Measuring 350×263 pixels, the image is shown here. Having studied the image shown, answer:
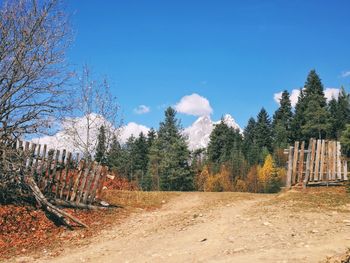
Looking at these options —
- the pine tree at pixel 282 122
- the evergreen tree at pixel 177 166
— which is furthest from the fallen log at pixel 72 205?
the pine tree at pixel 282 122

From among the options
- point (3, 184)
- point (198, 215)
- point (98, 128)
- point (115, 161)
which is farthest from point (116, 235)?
point (115, 161)

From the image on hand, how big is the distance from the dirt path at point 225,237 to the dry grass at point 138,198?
2423 millimetres

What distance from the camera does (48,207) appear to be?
1324 cm

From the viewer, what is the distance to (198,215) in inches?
535

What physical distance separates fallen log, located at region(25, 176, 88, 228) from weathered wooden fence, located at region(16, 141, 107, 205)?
0.47 m

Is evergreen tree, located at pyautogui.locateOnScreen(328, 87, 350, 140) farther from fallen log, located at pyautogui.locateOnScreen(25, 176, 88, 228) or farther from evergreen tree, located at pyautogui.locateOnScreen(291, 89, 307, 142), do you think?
fallen log, located at pyautogui.locateOnScreen(25, 176, 88, 228)

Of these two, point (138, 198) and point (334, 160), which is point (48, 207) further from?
point (334, 160)

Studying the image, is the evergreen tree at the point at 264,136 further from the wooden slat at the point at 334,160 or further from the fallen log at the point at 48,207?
the fallen log at the point at 48,207

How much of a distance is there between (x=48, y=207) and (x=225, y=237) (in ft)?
20.4

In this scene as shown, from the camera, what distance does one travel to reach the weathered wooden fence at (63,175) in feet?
46.6

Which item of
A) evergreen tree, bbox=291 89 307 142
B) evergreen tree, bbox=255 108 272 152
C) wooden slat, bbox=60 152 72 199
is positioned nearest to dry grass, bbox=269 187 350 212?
wooden slat, bbox=60 152 72 199

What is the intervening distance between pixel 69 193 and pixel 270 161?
62660 millimetres

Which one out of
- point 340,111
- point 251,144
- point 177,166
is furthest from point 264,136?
point 177,166

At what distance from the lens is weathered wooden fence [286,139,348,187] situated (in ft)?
59.5
